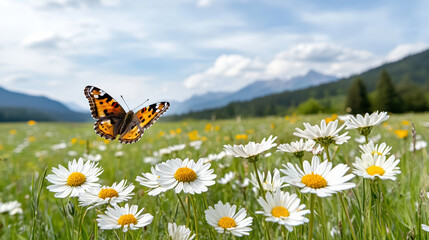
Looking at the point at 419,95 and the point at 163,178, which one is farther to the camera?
the point at 419,95

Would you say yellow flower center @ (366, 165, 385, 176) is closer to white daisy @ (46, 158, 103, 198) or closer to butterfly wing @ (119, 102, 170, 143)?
white daisy @ (46, 158, 103, 198)

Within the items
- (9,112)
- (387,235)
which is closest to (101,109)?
(387,235)

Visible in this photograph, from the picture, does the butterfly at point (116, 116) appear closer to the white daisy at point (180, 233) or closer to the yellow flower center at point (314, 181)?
the white daisy at point (180, 233)

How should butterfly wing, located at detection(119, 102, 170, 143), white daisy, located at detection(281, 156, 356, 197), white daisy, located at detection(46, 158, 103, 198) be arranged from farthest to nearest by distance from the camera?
butterfly wing, located at detection(119, 102, 170, 143) < white daisy, located at detection(46, 158, 103, 198) < white daisy, located at detection(281, 156, 356, 197)

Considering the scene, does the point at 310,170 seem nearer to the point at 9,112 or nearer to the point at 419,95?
the point at 419,95

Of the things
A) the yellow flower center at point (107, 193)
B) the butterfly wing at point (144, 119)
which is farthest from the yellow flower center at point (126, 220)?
the butterfly wing at point (144, 119)

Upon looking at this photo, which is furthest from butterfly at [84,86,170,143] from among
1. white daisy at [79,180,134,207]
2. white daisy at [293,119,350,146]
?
white daisy at [293,119,350,146]
